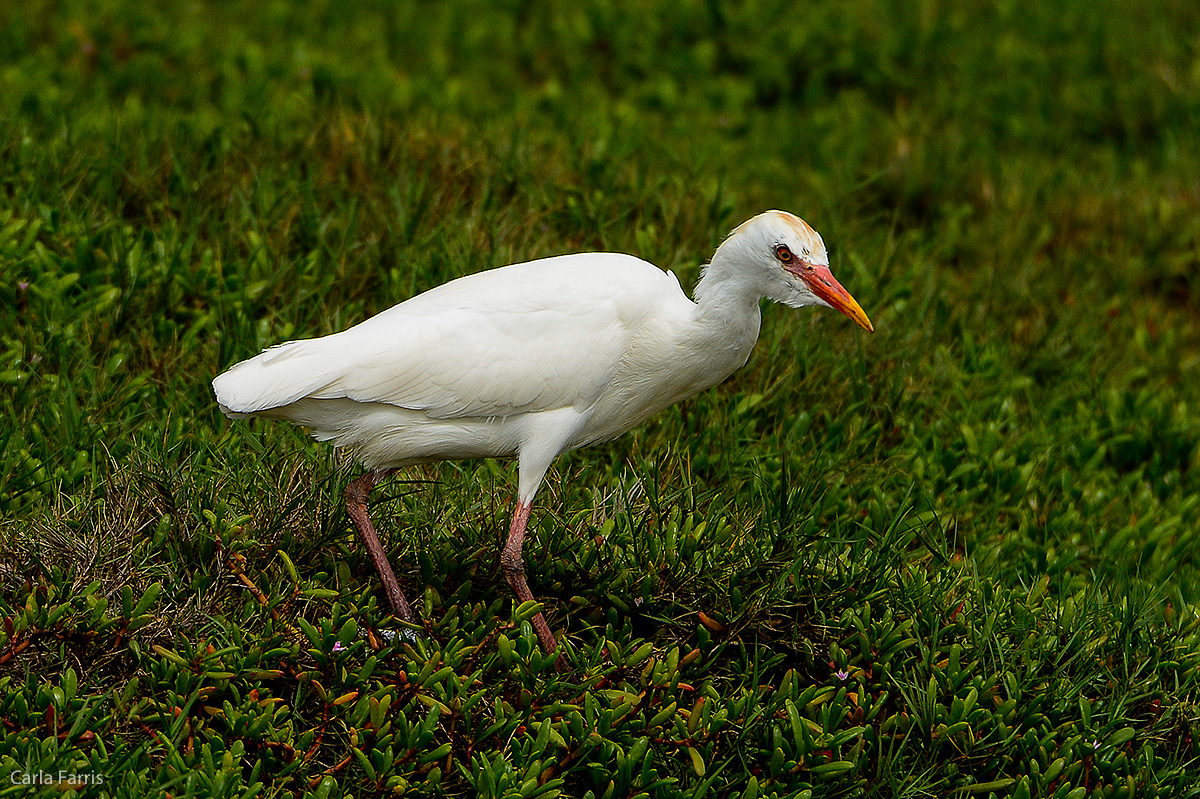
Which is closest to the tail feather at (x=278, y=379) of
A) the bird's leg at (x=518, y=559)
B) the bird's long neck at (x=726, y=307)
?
the bird's leg at (x=518, y=559)

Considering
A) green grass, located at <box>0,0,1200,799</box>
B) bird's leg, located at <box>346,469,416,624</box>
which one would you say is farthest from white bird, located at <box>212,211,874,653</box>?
green grass, located at <box>0,0,1200,799</box>

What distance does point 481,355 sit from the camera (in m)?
3.53

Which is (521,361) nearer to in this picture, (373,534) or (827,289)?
(373,534)

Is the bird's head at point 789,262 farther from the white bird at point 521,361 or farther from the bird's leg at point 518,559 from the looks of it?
the bird's leg at point 518,559

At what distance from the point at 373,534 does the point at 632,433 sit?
123 centimetres

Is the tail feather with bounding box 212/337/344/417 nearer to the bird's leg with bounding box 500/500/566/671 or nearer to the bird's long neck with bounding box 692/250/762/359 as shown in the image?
the bird's leg with bounding box 500/500/566/671

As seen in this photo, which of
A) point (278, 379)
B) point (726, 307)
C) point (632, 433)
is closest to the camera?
point (278, 379)

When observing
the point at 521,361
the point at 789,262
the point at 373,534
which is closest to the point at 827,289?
the point at 789,262

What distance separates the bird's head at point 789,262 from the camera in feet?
11.3

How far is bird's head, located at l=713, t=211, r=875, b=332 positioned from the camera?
346 cm

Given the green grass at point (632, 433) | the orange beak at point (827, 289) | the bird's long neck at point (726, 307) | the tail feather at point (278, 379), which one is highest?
the orange beak at point (827, 289)

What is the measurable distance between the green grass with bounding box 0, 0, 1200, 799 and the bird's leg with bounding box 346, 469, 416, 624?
77mm

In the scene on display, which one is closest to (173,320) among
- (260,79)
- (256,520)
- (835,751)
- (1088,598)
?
(256,520)

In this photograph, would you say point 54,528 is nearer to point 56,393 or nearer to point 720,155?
point 56,393
